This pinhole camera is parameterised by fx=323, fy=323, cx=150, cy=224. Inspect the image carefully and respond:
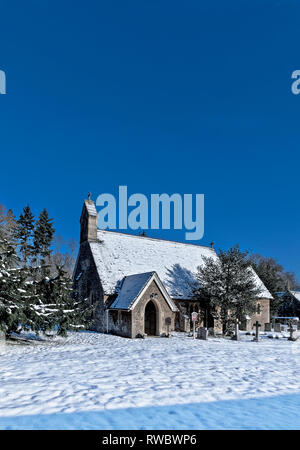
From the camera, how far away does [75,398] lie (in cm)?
716

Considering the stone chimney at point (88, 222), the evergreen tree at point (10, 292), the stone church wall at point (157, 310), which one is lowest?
the stone church wall at point (157, 310)

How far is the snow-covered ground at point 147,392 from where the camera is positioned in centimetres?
597

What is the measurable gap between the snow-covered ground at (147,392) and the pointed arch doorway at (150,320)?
34.0 ft

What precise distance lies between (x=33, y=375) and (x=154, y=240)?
884 inches

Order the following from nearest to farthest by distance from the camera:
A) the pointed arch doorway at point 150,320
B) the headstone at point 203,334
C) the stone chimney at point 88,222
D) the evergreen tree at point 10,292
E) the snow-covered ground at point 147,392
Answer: the snow-covered ground at point 147,392 < the evergreen tree at point 10,292 < the headstone at point 203,334 < the pointed arch doorway at point 150,320 < the stone chimney at point 88,222

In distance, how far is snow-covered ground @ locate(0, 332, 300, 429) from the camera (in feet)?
19.6

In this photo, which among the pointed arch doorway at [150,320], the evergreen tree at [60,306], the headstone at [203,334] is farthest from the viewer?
the pointed arch doorway at [150,320]

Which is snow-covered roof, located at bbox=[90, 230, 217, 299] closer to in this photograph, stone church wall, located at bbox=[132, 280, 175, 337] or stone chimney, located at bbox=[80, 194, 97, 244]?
stone chimney, located at bbox=[80, 194, 97, 244]

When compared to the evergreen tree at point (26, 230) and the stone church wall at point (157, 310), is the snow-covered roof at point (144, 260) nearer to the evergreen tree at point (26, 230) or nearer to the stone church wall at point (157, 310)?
the stone church wall at point (157, 310)

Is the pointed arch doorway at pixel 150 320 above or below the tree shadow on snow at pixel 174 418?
below

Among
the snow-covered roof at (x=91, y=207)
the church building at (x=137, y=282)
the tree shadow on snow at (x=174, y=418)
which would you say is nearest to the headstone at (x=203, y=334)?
the church building at (x=137, y=282)

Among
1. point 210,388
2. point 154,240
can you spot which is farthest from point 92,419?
point 154,240
